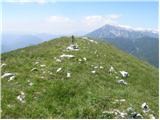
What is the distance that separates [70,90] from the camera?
41.7ft

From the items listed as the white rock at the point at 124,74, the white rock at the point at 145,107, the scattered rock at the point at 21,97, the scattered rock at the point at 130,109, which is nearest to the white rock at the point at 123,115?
the scattered rock at the point at 130,109

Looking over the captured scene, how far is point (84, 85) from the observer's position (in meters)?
13.6

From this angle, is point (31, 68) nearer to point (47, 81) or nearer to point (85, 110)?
point (47, 81)

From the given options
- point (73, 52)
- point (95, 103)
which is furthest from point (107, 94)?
point (73, 52)

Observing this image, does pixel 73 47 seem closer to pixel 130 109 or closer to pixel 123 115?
pixel 130 109

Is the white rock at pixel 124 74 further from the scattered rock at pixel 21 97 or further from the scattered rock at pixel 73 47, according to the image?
the scattered rock at pixel 21 97

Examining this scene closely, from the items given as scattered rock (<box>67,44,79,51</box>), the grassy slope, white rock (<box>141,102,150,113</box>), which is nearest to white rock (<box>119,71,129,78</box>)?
the grassy slope

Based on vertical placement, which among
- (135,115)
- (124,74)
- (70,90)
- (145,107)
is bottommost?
(124,74)

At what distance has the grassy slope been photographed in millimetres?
Answer: 10671

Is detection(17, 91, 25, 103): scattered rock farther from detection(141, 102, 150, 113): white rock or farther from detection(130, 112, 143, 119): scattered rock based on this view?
detection(141, 102, 150, 113): white rock

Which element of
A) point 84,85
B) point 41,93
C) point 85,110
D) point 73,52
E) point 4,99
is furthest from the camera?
point 73,52

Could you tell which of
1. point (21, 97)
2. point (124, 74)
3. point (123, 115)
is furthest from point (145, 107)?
point (124, 74)

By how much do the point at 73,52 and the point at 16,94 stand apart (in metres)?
8.73

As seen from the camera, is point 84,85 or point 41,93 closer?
point 41,93
